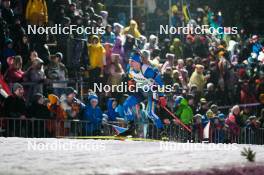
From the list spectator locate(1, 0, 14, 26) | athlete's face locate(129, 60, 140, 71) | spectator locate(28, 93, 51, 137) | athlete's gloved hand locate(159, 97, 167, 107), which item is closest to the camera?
spectator locate(28, 93, 51, 137)

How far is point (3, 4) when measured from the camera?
12.0 metres

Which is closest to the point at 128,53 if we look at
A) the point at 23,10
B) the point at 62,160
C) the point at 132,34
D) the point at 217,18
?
the point at 132,34

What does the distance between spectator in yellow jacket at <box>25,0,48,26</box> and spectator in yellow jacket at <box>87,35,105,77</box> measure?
1105 millimetres

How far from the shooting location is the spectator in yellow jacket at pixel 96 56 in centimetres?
1336

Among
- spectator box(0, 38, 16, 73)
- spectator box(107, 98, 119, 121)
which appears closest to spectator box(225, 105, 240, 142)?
spectator box(107, 98, 119, 121)

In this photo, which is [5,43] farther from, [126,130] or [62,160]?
[62,160]

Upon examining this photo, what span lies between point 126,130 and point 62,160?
790 centimetres

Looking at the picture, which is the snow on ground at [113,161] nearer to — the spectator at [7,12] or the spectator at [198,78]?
the spectator at [7,12]

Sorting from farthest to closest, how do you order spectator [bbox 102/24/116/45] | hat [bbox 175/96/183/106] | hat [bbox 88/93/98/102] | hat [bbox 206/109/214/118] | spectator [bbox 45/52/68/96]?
hat [bbox 206/109/214/118], spectator [bbox 102/24/116/45], hat [bbox 175/96/183/106], spectator [bbox 45/52/68/96], hat [bbox 88/93/98/102]

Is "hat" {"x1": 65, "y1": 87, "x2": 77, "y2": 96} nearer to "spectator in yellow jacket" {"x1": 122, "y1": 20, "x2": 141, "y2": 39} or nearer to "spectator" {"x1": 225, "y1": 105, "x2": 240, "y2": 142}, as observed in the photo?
"spectator in yellow jacket" {"x1": 122, "y1": 20, "x2": 141, "y2": 39}

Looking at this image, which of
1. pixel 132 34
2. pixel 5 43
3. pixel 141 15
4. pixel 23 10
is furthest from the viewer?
pixel 141 15

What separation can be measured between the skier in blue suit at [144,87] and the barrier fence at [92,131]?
1.04 feet

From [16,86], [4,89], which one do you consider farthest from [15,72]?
[16,86]

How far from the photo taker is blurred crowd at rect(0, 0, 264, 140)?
11.7 meters
